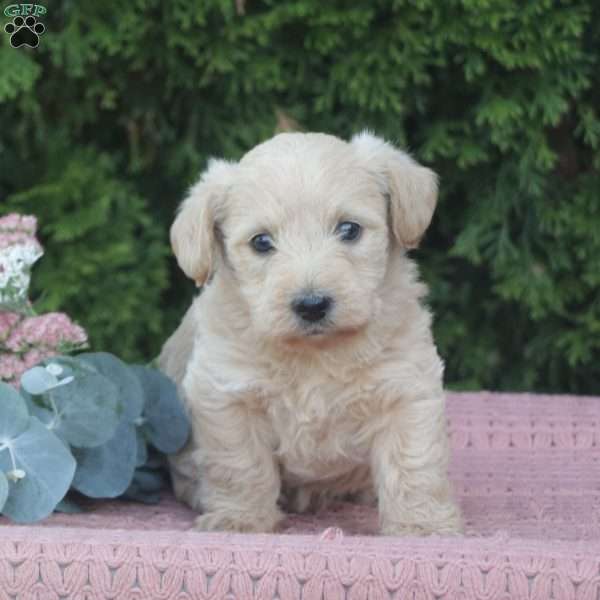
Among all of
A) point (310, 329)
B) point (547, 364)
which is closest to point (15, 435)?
point (310, 329)

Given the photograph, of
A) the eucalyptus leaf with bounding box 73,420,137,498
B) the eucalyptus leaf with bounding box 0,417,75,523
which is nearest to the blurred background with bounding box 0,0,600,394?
the eucalyptus leaf with bounding box 73,420,137,498

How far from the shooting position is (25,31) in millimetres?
5176

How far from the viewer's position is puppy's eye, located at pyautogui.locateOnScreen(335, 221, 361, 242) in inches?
139

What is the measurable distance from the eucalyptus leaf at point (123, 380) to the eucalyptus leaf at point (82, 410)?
0.60 ft

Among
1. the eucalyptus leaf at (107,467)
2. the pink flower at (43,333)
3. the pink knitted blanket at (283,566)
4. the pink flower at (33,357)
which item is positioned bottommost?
the eucalyptus leaf at (107,467)

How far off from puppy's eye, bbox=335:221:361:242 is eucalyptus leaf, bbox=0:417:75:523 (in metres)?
0.98

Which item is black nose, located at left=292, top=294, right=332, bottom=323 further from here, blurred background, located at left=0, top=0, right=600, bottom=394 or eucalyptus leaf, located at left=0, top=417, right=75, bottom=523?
blurred background, located at left=0, top=0, right=600, bottom=394

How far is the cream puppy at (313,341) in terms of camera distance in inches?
137

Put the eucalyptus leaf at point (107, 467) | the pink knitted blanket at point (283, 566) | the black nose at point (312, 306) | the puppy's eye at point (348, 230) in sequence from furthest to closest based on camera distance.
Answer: the eucalyptus leaf at point (107, 467) < the puppy's eye at point (348, 230) < the black nose at point (312, 306) < the pink knitted blanket at point (283, 566)

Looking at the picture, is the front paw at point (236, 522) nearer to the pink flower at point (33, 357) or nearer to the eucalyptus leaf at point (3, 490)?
the eucalyptus leaf at point (3, 490)

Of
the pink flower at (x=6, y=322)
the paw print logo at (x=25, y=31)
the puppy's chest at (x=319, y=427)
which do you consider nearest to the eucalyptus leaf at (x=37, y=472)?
the pink flower at (x=6, y=322)

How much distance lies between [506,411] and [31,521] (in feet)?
6.72

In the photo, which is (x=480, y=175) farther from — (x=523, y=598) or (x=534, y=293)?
(x=523, y=598)

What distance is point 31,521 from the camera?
136 inches
